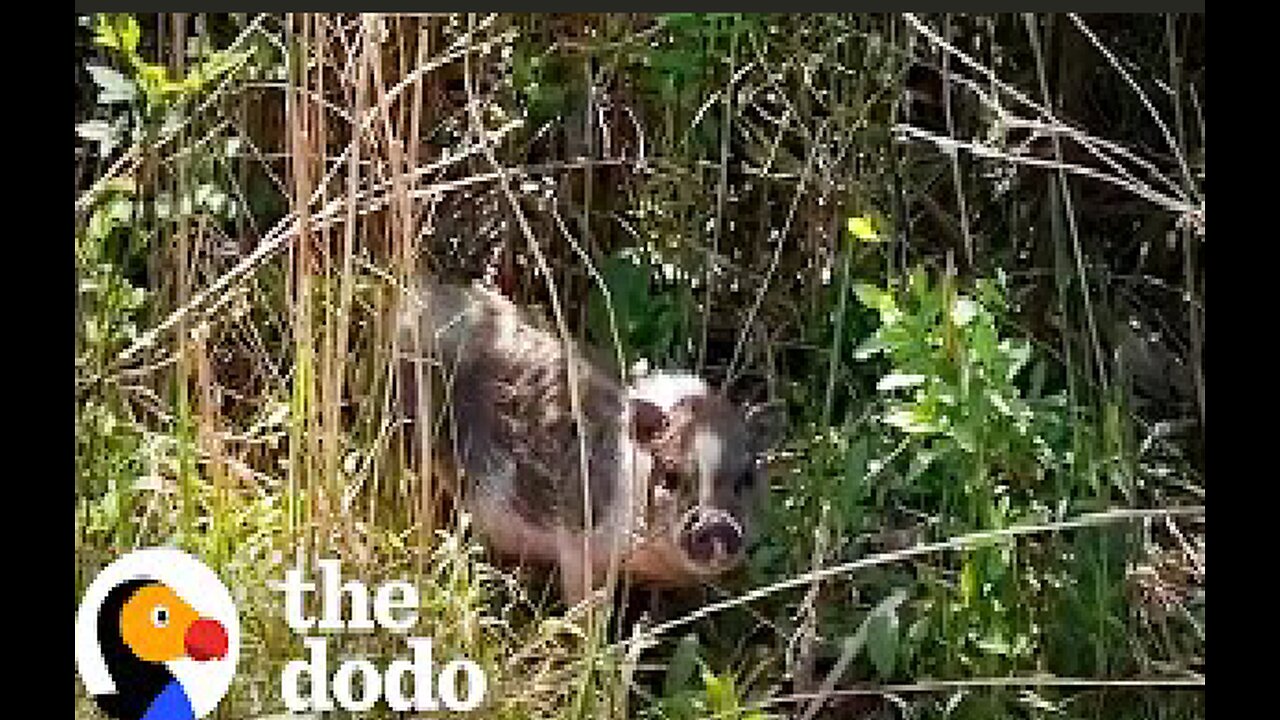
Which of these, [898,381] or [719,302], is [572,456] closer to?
[719,302]

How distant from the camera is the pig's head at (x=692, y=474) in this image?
4102 mm

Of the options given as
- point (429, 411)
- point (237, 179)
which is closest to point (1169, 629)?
point (429, 411)

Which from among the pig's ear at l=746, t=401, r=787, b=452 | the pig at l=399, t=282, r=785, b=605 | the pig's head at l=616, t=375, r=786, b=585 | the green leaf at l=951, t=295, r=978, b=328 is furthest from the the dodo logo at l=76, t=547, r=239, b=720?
the green leaf at l=951, t=295, r=978, b=328

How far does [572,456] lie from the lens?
4.11 m

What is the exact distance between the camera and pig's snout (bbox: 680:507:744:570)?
13.4 feet

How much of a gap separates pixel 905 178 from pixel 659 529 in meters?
A: 0.49

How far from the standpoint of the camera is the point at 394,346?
13.5 feet

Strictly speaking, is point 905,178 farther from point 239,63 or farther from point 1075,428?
point 239,63

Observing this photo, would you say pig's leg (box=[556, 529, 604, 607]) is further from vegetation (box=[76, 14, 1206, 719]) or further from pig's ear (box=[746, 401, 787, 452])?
pig's ear (box=[746, 401, 787, 452])

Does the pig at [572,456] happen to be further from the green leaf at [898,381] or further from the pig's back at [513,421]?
the green leaf at [898,381]

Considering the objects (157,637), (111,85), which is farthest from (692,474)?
(111,85)

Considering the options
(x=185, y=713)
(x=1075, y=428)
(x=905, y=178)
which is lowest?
(x=185, y=713)

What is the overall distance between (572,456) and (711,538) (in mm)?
185

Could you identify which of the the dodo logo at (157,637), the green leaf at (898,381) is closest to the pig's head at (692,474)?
the green leaf at (898,381)
